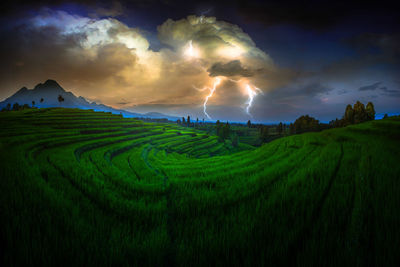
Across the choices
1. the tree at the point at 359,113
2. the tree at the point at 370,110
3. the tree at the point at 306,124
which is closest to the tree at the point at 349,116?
the tree at the point at 359,113

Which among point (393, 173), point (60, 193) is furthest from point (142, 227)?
point (393, 173)

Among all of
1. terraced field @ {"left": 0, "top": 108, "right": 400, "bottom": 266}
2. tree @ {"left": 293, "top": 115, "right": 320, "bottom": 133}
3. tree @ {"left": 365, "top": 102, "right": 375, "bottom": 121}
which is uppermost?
tree @ {"left": 365, "top": 102, "right": 375, "bottom": 121}

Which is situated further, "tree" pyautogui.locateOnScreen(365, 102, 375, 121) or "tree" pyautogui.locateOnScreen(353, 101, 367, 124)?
"tree" pyautogui.locateOnScreen(365, 102, 375, 121)

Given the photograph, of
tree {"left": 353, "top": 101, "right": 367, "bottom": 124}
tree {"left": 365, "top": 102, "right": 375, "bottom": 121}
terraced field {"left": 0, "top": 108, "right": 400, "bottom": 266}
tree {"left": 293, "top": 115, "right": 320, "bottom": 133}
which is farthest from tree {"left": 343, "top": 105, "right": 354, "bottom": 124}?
terraced field {"left": 0, "top": 108, "right": 400, "bottom": 266}

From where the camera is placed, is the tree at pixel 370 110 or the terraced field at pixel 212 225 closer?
the terraced field at pixel 212 225

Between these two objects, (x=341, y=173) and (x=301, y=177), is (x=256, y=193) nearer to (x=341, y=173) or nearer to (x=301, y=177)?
(x=301, y=177)

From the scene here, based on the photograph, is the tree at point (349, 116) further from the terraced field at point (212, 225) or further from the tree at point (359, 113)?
the terraced field at point (212, 225)

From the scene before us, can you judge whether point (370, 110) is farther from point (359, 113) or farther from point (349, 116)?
point (349, 116)

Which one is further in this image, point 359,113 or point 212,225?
point 359,113

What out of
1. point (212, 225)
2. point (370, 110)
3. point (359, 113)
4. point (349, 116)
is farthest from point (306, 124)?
point (212, 225)

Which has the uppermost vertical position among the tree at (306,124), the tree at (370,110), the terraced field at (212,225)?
the tree at (370,110)

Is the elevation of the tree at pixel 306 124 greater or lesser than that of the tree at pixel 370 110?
lesser

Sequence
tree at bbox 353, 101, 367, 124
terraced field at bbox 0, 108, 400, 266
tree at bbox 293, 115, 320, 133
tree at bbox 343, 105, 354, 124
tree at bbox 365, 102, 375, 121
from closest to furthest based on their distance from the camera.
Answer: terraced field at bbox 0, 108, 400, 266, tree at bbox 353, 101, 367, 124, tree at bbox 365, 102, 375, 121, tree at bbox 343, 105, 354, 124, tree at bbox 293, 115, 320, 133

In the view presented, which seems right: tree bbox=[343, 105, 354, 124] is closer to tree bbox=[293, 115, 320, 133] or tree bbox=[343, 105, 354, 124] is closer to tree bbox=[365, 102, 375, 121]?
tree bbox=[365, 102, 375, 121]
